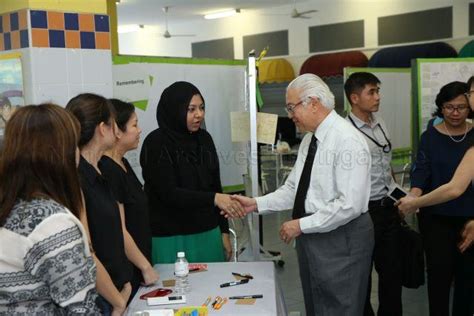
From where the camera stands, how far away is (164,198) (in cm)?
261

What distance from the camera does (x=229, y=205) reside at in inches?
104

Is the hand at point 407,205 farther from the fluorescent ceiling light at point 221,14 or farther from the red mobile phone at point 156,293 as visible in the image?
the fluorescent ceiling light at point 221,14

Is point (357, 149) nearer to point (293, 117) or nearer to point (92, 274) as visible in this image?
point (293, 117)

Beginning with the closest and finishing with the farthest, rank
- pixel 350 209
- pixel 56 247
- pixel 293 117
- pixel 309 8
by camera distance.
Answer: pixel 56 247
pixel 350 209
pixel 293 117
pixel 309 8

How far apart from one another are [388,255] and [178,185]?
135 centimetres

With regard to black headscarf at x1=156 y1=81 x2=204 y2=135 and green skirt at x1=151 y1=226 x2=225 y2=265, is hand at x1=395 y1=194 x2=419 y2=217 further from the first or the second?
black headscarf at x1=156 y1=81 x2=204 y2=135

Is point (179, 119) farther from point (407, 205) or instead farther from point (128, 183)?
point (407, 205)

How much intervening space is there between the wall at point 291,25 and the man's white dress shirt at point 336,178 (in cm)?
803

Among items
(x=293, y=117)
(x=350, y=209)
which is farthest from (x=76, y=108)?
(x=350, y=209)

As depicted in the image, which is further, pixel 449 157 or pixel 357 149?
pixel 449 157

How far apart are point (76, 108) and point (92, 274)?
2.40 ft

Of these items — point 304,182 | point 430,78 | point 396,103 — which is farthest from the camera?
point 396,103

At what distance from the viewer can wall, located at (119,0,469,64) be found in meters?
9.80

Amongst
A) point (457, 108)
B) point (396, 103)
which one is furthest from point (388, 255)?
point (396, 103)
